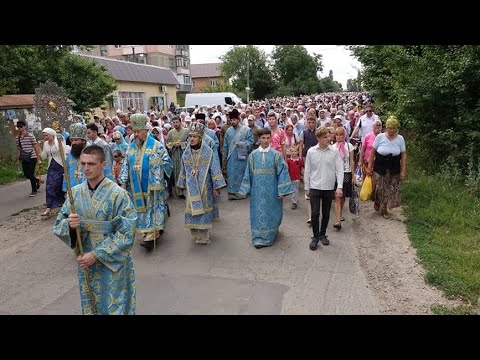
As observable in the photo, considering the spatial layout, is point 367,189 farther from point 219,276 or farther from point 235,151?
point 219,276

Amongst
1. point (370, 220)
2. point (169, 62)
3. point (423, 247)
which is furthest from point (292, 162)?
point (169, 62)

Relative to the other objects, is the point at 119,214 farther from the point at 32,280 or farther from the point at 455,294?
the point at 455,294

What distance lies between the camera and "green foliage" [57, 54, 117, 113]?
1938 centimetres

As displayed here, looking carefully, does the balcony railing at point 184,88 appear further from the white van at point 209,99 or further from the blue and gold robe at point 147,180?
the blue and gold robe at point 147,180

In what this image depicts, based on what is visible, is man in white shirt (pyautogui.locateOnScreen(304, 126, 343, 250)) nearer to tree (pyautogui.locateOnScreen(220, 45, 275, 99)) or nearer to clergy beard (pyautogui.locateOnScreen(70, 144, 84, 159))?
clergy beard (pyautogui.locateOnScreen(70, 144, 84, 159))

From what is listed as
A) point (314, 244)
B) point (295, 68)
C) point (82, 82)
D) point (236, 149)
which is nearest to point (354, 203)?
point (314, 244)

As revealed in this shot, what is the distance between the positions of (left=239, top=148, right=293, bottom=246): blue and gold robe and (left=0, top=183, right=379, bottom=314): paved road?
9.8 inches

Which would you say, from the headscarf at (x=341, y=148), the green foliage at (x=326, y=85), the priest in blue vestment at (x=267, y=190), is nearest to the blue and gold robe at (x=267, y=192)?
the priest in blue vestment at (x=267, y=190)

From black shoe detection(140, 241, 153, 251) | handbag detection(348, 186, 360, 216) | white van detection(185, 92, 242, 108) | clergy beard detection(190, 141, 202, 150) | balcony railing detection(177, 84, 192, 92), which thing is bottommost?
black shoe detection(140, 241, 153, 251)

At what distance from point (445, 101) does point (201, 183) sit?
6.21m

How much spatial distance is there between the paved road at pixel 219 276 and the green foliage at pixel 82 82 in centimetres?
1378

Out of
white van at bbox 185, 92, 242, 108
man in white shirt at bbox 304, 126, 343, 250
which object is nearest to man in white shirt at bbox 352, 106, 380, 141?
man in white shirt at bbox 304, 126, 343, 250

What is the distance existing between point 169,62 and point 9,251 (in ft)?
181

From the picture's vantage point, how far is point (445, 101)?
9.14 metres
